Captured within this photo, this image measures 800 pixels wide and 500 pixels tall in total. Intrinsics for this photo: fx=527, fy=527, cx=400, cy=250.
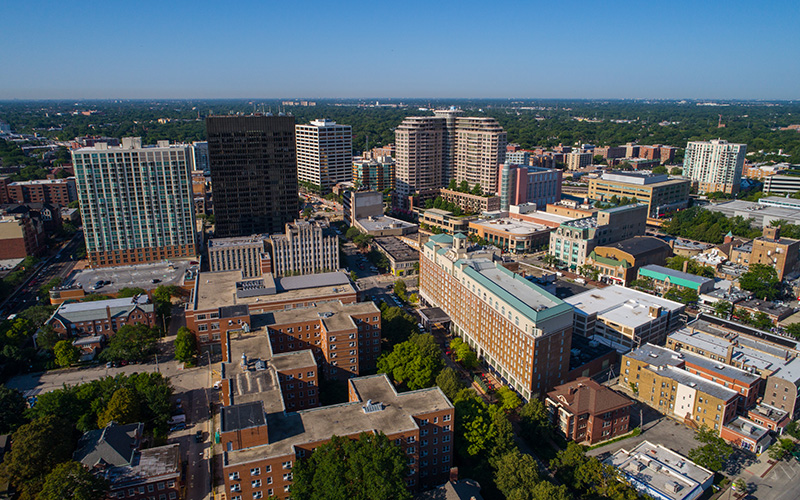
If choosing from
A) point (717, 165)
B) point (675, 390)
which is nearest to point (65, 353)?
point (675, 390)

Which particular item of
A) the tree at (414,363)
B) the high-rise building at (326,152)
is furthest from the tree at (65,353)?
the high-rise building at (326,152)

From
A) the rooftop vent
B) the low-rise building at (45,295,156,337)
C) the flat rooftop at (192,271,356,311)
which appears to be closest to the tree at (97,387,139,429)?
the flat rooftop at (192,271,356,311)

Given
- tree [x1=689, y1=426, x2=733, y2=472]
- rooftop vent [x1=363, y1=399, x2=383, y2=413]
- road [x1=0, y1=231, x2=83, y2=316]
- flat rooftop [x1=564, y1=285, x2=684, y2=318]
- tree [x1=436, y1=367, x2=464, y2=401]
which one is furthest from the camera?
road [x1=0, y1=231, x2=83, y2=316]

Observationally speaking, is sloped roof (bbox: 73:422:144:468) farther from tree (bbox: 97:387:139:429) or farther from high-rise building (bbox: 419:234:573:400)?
high-rise building (bbox: 419:234:573:400)

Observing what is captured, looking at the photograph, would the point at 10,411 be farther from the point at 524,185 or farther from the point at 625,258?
the point at 524,185

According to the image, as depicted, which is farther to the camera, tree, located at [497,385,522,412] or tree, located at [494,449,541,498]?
tree, located at [497,385,522,412]

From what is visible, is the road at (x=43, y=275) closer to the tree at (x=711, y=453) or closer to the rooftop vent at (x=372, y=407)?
the rooftop vent at (x=372, y=407)
